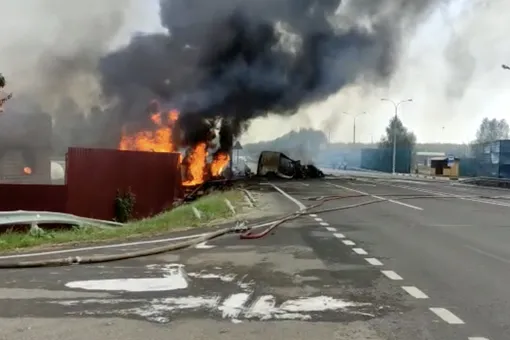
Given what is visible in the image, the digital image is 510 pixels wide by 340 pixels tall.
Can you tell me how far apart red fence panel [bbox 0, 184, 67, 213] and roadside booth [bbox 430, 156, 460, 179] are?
4709cm

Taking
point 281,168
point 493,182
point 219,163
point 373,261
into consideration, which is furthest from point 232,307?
point 281,168

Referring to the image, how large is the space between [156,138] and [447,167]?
3707cm

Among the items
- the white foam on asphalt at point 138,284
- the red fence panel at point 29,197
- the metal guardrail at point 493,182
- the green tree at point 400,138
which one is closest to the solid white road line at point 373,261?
the white foam on asphalt at point 138,284

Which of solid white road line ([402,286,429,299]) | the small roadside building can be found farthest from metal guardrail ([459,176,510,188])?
the small roadside building

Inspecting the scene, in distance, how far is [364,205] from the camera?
66.9 ft

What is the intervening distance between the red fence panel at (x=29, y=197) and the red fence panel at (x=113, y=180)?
0.53 metres

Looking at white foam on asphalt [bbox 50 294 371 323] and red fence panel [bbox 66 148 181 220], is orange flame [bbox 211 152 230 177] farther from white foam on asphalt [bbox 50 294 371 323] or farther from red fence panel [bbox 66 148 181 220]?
white foam on asphalt [bbox 50 294 371 323]

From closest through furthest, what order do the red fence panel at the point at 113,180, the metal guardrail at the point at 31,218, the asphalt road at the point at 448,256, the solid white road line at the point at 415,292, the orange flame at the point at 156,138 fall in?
the asphalt road at the point at 448,256
the solid white road line at the point at 415,292
the metal guardrail at the point at 31,218
the red fence panel at the point at 113,180
the orange flame at the point at 156,138

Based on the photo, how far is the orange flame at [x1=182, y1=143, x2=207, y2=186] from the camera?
3350cm

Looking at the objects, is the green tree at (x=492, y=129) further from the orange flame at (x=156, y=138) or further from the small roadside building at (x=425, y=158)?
the orange flame at (x=156, y=138)

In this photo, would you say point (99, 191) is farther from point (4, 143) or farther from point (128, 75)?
point (128, 75)

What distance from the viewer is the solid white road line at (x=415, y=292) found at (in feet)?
21.3

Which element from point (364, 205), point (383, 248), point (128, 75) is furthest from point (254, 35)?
point (383, 248)

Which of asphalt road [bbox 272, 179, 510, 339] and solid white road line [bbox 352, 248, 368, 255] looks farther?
solid white road line [bbox 352, 248, 368, 255]
